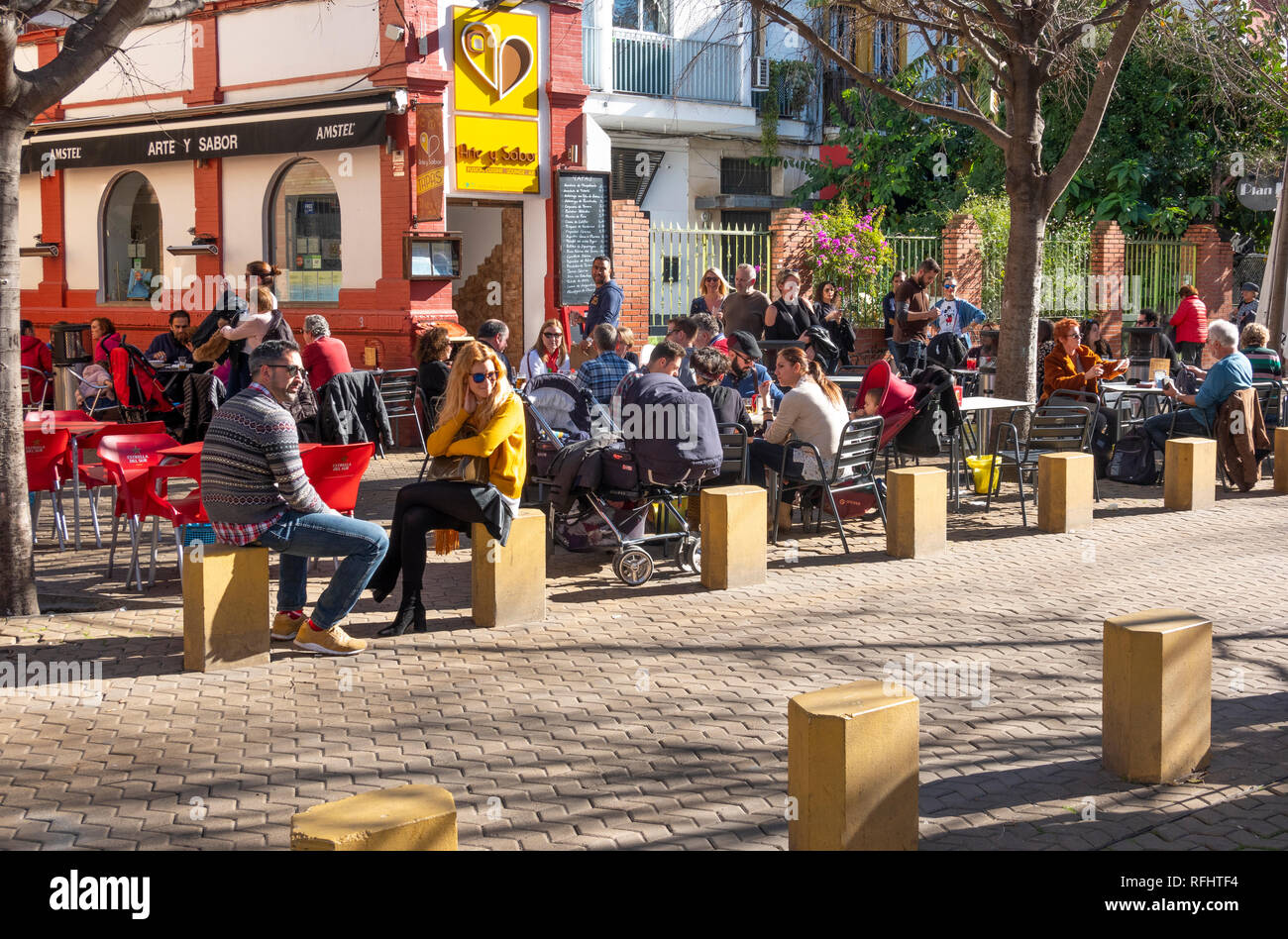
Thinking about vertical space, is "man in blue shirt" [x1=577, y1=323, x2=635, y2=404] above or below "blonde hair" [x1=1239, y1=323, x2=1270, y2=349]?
below

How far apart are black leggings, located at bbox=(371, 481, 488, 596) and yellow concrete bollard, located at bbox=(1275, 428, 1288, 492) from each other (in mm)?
9463

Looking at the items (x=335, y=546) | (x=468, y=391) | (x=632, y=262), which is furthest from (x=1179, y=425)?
(x=335, y=546)

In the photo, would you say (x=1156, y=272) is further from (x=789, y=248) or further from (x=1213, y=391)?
(x=1213, y=391)

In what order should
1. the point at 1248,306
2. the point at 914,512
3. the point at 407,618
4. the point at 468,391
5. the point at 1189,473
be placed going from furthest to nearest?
the point at 1248,306 < the point at 1189,473 < the point at 914,512 < the point at 468,391 < the point at 407,618

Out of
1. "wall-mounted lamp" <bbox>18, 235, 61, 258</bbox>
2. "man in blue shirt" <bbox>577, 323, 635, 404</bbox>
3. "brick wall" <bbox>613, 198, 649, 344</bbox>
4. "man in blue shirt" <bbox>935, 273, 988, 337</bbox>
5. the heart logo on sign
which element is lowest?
"man in blue shirt" <bbox>577, 323, 635, 404</bbox>

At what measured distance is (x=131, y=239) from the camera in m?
23.1

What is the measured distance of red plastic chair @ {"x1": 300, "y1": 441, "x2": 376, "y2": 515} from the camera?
29.7 ft

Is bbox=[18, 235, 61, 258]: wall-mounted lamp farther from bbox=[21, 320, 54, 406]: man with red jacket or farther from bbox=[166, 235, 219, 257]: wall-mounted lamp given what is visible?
bbox=[21, 320, 54, 406]: man with red jacket

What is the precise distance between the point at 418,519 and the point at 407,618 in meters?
0.58

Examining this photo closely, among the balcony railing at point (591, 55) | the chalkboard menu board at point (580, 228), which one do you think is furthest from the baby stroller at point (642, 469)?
the balcony railing at point (591, 55)

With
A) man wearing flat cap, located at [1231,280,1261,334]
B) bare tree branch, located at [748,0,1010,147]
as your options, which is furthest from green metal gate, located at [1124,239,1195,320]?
bare tree branch, located at [748,0,1010,147]

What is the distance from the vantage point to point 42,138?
77.2 feet

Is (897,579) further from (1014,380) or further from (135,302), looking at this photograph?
(135,302)
